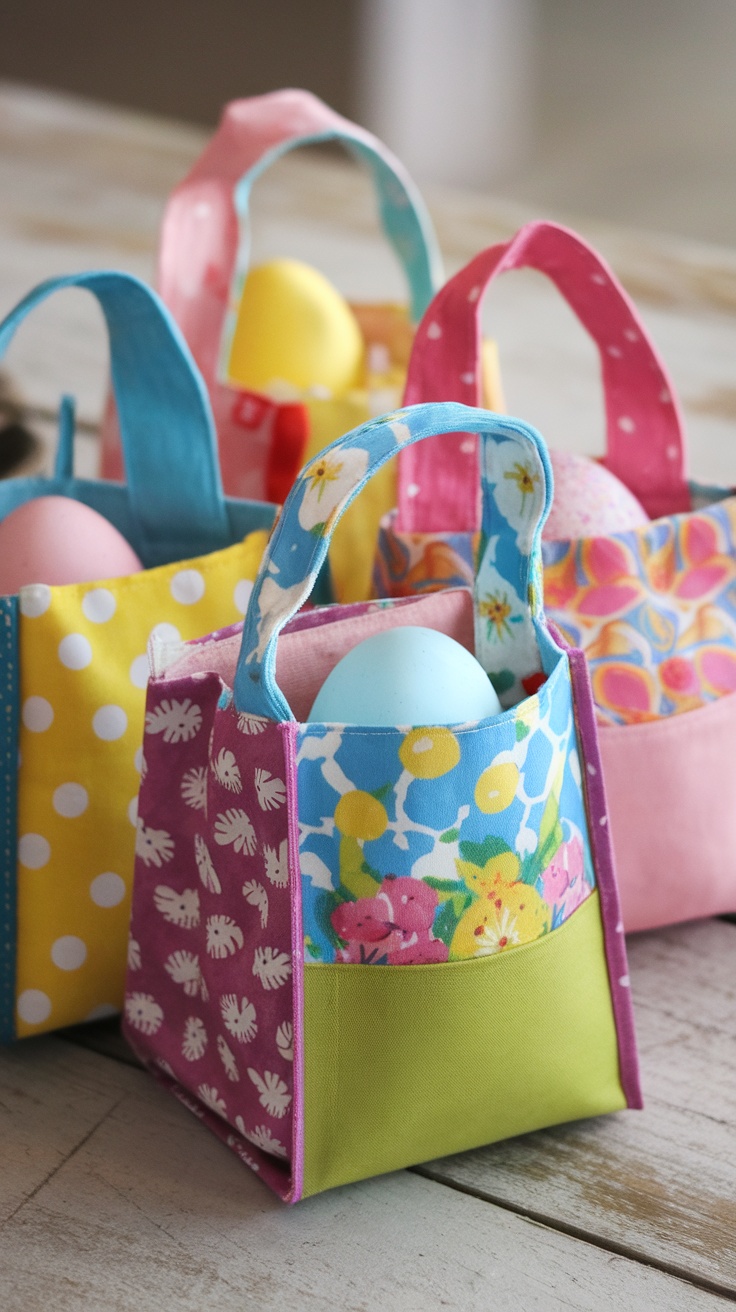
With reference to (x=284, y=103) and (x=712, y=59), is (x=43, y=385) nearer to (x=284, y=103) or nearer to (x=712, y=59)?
(x=284, y=103)

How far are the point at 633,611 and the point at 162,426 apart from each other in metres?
0.37

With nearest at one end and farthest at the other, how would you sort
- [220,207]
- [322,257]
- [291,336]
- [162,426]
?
[162,426], [220,207], [291,336], [322,257]

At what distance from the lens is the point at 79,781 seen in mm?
854

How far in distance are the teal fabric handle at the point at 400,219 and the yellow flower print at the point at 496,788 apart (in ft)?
2.20

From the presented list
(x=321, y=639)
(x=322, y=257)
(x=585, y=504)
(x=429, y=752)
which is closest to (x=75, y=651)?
(x=321, y=639)

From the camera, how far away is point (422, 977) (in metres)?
0.72

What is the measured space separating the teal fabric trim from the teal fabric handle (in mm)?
532

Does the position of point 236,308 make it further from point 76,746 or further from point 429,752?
point 429,752

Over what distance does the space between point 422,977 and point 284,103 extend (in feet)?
2.73


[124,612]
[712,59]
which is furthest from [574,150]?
[124,612]

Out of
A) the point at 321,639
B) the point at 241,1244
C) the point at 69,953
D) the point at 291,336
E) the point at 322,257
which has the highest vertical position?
the point at 322,257

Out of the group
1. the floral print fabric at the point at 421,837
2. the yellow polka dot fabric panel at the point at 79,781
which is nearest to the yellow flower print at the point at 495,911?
the floral print fabric at the point at 421,837

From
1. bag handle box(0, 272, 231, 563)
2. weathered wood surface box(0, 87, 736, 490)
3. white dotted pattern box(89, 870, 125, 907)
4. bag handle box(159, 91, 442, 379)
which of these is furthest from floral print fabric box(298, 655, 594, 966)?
weathered wood surface box(0, 87, 736, 490)

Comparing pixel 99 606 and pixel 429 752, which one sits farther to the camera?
pixel 99 606
